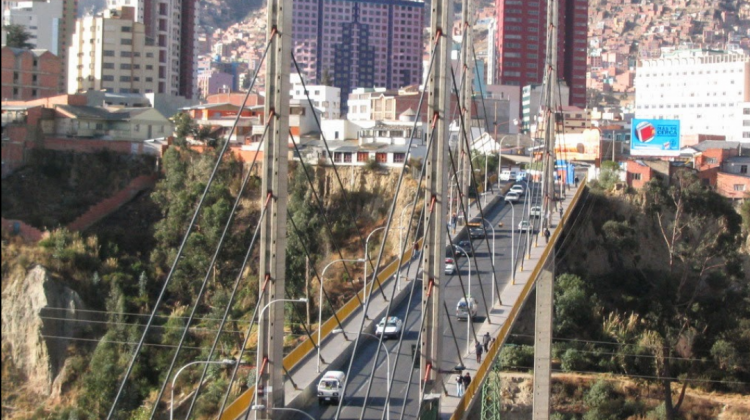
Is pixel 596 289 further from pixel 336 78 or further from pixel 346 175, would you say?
pixel 336 78

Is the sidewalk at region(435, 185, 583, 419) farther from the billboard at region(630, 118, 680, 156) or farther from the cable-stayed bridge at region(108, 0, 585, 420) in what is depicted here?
the billboard at region(630, 118, 680, 156)

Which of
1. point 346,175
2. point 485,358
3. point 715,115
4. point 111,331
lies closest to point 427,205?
point 485,358

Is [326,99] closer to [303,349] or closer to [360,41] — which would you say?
[303,349]

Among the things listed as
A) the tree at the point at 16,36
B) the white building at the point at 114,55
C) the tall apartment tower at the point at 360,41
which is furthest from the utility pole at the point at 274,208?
the tall apartment tower at the point at 360,41

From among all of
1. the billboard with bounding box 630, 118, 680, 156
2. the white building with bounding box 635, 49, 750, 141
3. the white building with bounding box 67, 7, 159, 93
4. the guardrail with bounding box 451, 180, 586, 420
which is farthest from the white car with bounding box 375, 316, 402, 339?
the white building with bounding box 635, 49, 750, 141

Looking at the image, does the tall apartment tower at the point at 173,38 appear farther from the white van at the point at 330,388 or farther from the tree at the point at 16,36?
the white van at the point at 330,388

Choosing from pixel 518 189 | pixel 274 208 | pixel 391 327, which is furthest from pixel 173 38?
pixel 274 208
